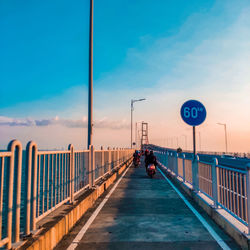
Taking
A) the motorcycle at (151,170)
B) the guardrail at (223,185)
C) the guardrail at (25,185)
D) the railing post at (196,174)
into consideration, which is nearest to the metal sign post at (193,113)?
the railing post at (196,174)

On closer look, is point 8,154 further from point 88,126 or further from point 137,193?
point 88,126

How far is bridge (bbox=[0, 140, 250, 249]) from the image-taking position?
394 cm

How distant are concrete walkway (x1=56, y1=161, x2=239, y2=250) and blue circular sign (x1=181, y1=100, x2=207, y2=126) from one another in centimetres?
278

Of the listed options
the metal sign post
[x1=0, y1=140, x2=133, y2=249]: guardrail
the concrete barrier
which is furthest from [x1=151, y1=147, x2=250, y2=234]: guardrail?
[x1=0, y1=140, x2=133, y2=249]: guardrail

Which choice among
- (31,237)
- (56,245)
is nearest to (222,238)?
(56,245)

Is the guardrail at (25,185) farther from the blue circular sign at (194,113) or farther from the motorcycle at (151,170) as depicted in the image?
the motorcycle at (151,170)

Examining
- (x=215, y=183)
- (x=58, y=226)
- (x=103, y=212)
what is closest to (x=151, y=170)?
(x=103, y=212)

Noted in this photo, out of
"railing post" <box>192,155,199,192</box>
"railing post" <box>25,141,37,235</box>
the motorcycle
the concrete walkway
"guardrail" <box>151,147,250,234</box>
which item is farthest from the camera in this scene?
the motorcycle

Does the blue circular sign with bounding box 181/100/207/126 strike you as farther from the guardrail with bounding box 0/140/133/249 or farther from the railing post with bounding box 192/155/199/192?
the guardrail with bounding box 0/140/133/249

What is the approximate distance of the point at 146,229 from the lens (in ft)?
19.3

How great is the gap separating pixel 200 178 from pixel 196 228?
3024 millimetres

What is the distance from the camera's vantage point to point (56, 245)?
16.1ft

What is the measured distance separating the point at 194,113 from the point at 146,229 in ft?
15.5

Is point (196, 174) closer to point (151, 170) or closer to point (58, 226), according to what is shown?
point (58, 226)
